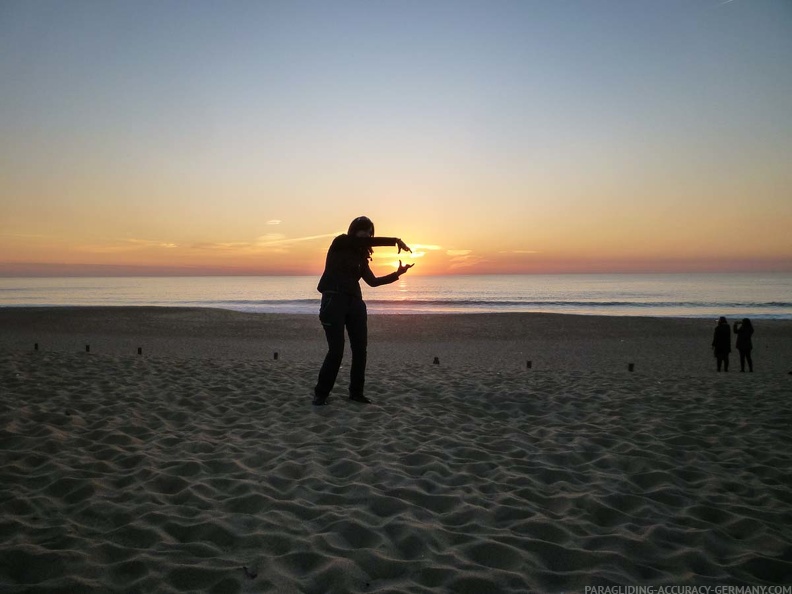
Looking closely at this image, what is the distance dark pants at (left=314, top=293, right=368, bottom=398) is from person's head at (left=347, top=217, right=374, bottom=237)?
2.64ft

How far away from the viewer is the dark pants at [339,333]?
250 inches

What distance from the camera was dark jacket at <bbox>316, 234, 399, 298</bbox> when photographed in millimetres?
6320

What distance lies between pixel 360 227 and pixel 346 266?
536 millimetres

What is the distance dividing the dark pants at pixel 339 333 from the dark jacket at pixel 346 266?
0.12m

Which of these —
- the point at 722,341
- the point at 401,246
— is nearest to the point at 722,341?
the point at 722,341

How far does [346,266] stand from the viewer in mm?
6422

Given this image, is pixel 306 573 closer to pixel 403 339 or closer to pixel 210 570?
pixel 210 570

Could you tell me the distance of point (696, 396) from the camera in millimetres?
7246

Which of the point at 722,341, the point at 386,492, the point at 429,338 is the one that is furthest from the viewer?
the point at 429,338

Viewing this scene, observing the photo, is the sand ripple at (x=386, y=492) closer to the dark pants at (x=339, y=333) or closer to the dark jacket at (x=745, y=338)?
the dark pants at (x=339, y=333)

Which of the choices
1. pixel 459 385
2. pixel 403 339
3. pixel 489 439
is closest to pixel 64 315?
pixel 403 339

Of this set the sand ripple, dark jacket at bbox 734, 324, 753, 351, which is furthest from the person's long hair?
dark jacket at bbox 734, 324, 753, 351

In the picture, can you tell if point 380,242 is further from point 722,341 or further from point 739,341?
point 739,341

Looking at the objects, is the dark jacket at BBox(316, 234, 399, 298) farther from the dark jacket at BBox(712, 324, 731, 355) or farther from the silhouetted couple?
the silhouetted couple
